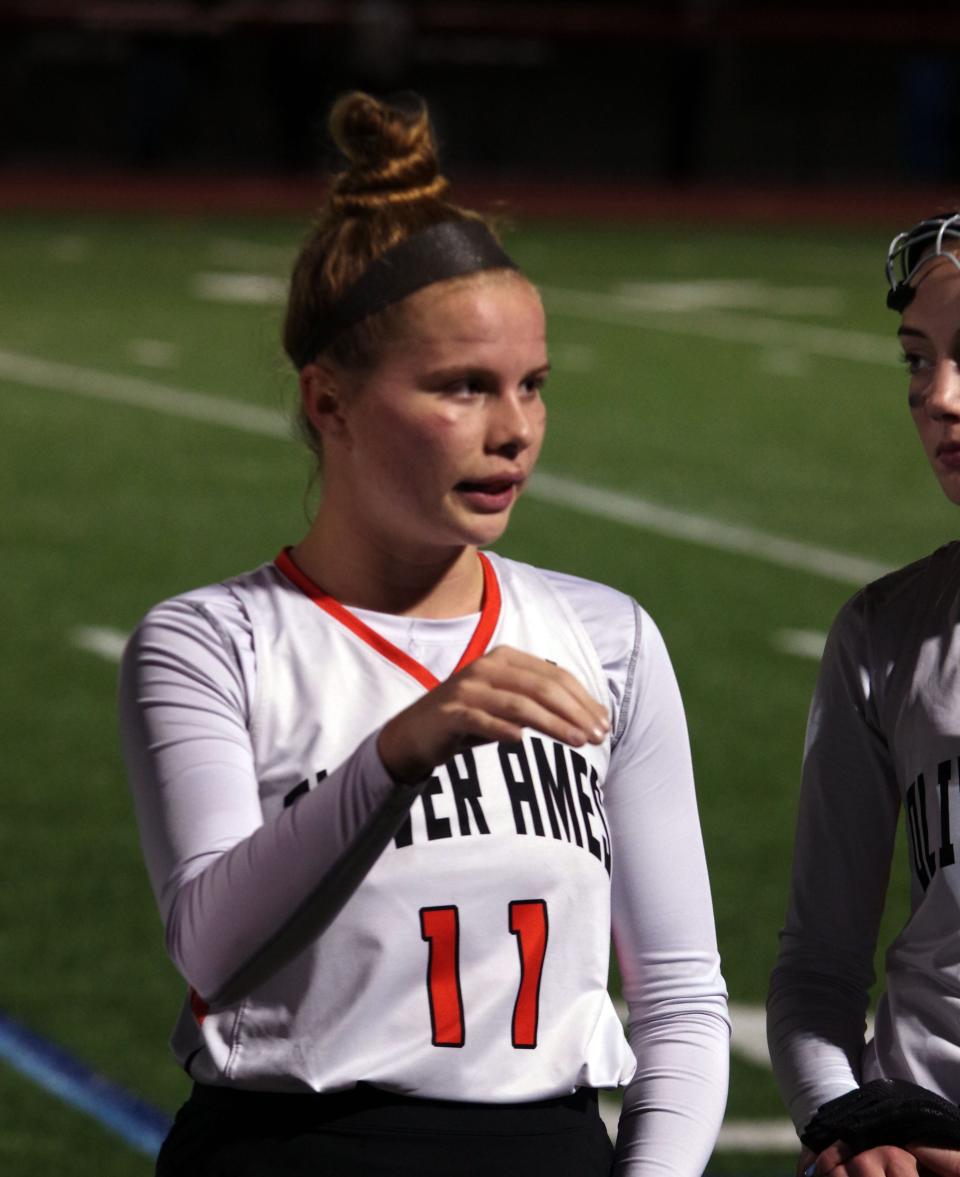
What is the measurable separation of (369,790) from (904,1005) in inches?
25.6

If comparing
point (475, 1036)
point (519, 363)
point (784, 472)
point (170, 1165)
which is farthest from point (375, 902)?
point (784, 472)

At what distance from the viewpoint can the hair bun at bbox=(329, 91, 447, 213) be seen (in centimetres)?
249

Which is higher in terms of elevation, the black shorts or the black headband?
the black headband

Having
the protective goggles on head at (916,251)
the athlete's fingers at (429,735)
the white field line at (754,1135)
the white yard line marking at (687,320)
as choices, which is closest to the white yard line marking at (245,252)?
the white yard line marking at (687,320)

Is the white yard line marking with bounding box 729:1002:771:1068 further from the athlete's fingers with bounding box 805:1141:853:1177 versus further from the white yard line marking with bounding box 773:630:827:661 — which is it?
the white yard line marking with bounding box 773:630:827:661

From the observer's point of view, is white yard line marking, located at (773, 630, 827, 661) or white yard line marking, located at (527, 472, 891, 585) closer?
white yard line marking, located at (773, 630, 827, 661)

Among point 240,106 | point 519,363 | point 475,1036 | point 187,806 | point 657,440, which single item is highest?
point 519,363

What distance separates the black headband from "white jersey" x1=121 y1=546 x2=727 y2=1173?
0.89ft

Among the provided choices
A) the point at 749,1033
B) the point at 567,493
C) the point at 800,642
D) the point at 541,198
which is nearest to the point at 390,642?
the point at 749,1033

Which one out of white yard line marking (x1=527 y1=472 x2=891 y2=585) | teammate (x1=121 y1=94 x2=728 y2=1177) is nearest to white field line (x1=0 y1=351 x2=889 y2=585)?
white yard line marking (x1=527 y1=472 x2=891 y2=585)

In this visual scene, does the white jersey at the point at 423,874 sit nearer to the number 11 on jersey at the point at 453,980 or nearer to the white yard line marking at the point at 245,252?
the number 11 on jersey at the point at 453,980

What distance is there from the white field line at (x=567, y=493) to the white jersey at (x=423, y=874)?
3.96 metres

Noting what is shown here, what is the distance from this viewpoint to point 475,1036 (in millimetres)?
2268

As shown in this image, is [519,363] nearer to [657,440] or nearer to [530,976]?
[530,976]
